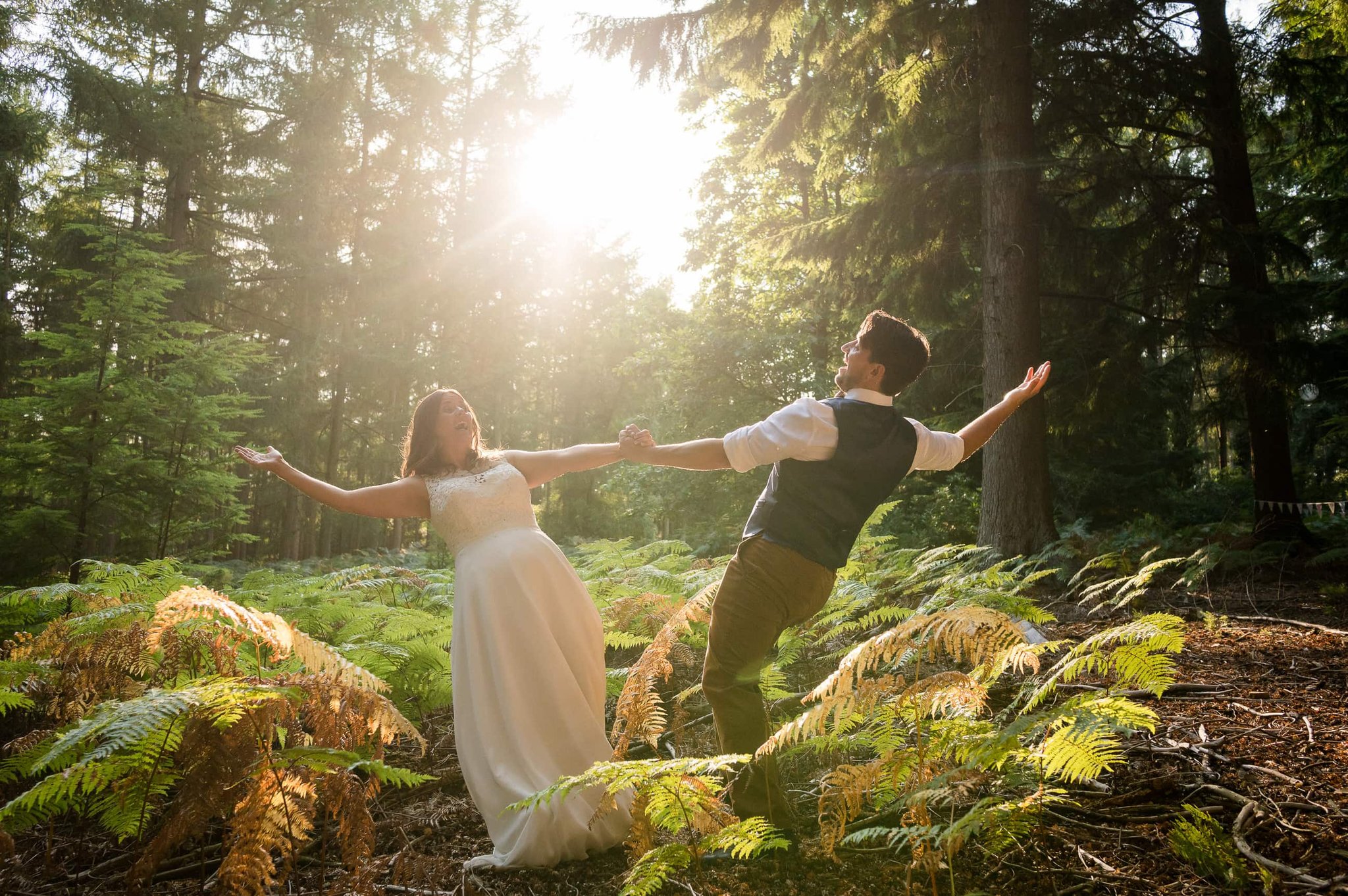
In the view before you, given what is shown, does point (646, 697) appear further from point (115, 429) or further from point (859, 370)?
point (115, 429)

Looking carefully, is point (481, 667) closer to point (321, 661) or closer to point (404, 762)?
point (321, 661)

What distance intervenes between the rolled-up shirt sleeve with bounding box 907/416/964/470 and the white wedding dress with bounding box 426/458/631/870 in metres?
1.82

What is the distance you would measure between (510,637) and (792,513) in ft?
4.93

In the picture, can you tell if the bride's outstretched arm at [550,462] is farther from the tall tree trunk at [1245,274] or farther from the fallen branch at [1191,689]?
the tall tree trunk at [1245,274]

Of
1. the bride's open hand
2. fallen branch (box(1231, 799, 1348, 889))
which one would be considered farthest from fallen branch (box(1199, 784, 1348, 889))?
the bride's open hand

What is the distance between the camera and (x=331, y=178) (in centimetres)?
1980

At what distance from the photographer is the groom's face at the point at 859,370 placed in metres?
3.09

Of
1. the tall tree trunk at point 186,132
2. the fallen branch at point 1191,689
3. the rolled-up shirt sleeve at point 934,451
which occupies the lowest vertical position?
the fallen branch at point 1191,689

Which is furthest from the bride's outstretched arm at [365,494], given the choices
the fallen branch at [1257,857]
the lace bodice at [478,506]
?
the fallen branch at [1257,857]

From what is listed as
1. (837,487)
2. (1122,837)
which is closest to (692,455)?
(837,487)

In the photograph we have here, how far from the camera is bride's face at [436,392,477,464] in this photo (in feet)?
13.1

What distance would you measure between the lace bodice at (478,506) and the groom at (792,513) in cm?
109

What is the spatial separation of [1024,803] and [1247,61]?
10700 mm

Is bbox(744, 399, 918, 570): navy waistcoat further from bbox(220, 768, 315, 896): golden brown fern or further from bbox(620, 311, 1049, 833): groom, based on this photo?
bbox(220, 768, 315, 896): golden brown fern
